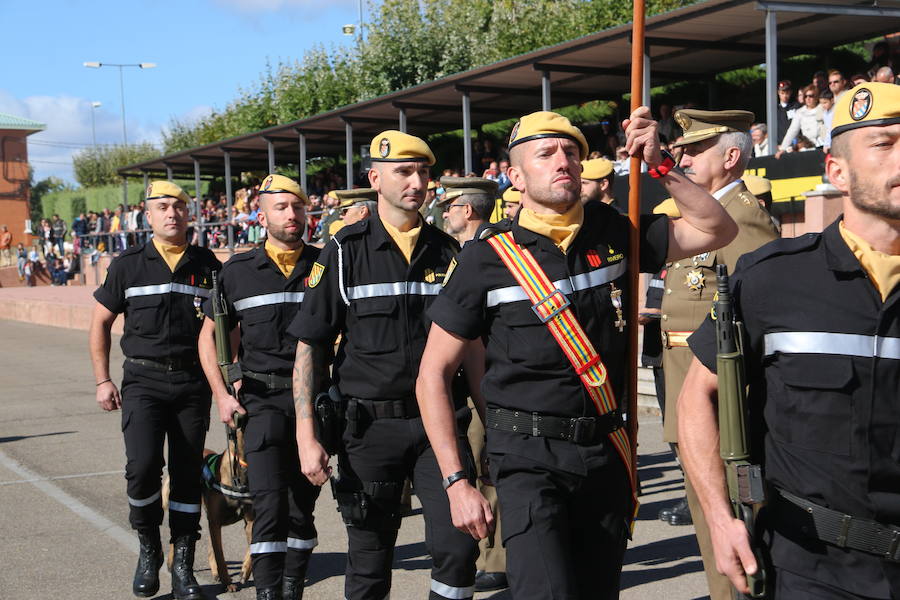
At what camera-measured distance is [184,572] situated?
6086mm

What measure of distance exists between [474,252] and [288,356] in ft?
6.95

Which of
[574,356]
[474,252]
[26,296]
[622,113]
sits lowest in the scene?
[26,296]

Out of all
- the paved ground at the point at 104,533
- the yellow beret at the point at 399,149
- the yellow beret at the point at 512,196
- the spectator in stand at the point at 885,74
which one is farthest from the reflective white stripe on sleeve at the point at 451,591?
the spectator in stand at the point at 885,74

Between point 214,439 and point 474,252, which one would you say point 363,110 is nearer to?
point 214,439

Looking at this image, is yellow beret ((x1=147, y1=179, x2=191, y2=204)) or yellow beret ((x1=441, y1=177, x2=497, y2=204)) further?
yellow beret ((x1=441, y1=177, x2=497, y2=204))

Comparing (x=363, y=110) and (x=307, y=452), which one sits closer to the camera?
(x=307, y=452)

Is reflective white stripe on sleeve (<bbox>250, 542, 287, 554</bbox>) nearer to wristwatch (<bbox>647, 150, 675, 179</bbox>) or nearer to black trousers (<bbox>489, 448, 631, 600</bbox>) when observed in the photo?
black trousers (<bbox>489, 448, 631, 600</bbox>)

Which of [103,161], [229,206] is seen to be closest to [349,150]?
[229,206]

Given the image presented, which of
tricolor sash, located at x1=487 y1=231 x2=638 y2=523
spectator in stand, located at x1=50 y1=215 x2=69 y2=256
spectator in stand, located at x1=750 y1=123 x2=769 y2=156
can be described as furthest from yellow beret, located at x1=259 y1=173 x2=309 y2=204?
spectator in stand, located at x1=50 y1=215 x2=69 y2=256

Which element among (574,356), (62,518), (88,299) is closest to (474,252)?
(574,356)

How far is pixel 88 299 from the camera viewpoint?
30656mm

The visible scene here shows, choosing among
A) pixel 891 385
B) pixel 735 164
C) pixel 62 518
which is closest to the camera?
pixel 891 385

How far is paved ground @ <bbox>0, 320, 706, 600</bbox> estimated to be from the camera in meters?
6.10

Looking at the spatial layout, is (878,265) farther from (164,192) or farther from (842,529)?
(164,192)
